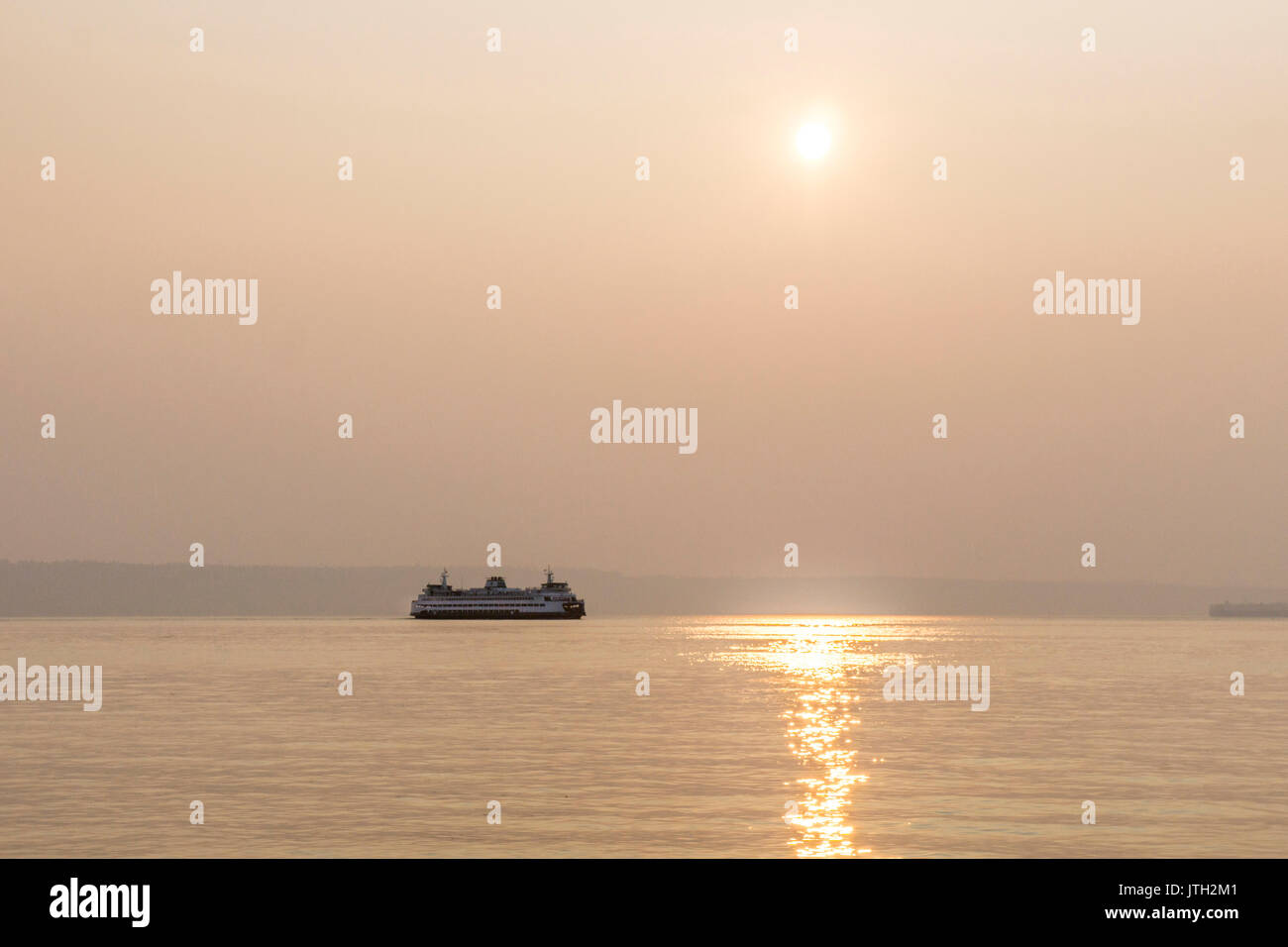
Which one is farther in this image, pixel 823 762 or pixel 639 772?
pixel 823 762

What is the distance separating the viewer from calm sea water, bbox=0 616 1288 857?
33438 mm

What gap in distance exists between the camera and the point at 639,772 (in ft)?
150

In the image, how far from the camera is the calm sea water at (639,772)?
33438 millimetres

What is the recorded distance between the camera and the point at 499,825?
3500 centimetres

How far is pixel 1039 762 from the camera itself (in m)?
49.4
